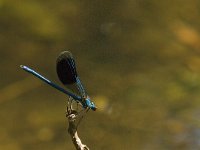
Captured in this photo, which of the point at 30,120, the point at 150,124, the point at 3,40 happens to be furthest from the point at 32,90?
the point at 150,124

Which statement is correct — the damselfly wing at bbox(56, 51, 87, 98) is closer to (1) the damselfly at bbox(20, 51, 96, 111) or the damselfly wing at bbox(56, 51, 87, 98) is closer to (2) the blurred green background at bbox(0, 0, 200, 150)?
(1) the damselfly at bbox(20, 51, 96, 111)

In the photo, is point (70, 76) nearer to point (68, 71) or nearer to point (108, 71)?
point (68, 71)

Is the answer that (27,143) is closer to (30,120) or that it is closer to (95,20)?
(30,120)

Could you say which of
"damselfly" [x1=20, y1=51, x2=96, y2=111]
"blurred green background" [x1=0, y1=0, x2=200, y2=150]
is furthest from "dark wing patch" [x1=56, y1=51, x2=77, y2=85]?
"blurred green background" [x1=0, y1=0, x2=200, y2=150]

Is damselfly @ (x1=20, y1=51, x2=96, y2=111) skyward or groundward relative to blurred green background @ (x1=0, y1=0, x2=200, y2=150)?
groundward

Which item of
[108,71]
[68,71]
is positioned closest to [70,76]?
[68,71]

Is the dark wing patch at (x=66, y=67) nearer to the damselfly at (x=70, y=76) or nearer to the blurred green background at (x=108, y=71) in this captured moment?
the damselfly at (x=70, y=76)

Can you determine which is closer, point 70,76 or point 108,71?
point 70,76

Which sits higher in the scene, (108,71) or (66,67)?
(108,71)
